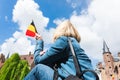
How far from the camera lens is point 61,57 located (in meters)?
5.08

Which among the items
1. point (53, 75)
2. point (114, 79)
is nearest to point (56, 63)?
point (53, 75)

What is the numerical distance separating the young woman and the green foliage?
25.1 meters

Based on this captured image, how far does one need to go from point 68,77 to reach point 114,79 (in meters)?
63.1

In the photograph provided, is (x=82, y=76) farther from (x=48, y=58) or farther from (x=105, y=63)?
(x=105, y=63)

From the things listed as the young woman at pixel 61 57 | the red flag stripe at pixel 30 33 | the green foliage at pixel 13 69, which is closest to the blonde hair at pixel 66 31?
the young woman at pixel 61 57

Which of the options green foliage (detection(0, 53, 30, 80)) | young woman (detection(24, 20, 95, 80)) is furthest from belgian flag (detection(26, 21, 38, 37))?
green foliage (detection(0, 53, 30, 80))

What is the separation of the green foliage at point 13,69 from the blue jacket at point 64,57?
2518cm

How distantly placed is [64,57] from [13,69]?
2585 cm

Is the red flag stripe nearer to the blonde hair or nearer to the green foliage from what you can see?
the blonde hair

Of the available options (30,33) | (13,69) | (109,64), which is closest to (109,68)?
(109,64)

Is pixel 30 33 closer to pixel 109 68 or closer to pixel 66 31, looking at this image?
pixel 66 31

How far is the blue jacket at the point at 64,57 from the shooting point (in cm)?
486

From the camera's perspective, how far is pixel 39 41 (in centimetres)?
562

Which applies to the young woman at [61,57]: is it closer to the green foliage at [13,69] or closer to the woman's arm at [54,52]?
the woman's arm at [54,52]
